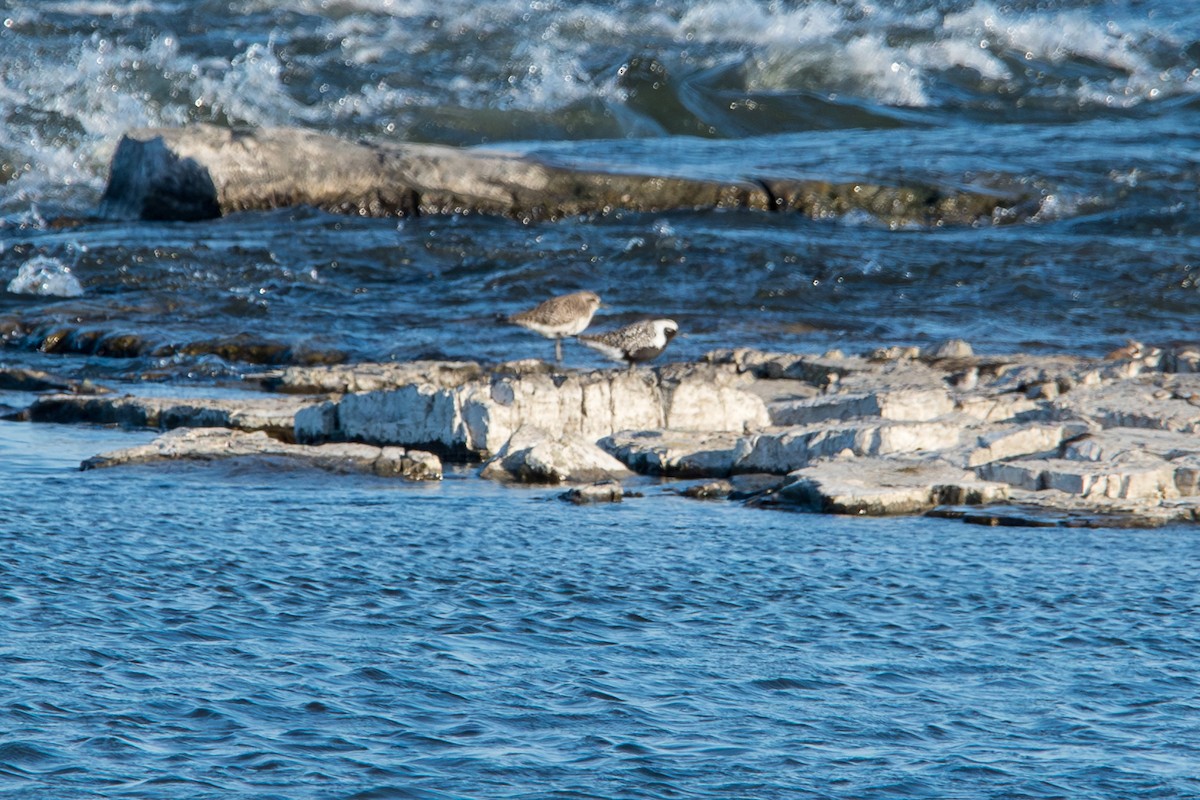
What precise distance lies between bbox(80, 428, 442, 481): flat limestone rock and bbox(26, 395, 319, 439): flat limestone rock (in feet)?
2.42

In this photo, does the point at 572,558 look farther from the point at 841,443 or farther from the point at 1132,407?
the point at 1132,407

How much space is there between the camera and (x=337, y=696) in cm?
487

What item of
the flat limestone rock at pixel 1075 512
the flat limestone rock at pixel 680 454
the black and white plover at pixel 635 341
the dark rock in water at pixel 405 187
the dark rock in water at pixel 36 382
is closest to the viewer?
the flat limestone rock at pixel 1075 512

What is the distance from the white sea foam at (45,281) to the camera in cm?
1605

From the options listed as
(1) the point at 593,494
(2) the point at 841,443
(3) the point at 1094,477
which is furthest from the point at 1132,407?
(1) the point at 593,494

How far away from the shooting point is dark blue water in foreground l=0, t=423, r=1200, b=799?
4363 millimetres

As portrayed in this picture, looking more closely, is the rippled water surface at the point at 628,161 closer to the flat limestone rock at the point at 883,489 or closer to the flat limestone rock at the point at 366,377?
the flat limestone rock at the point at 366,377

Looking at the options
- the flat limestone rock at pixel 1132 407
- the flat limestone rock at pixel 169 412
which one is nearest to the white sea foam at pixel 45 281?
the flat limestone rock at pixel 169 412

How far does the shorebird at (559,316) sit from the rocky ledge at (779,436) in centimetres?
196

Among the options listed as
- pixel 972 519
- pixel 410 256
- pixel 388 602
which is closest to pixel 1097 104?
pixel 410 256

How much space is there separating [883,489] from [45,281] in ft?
35.7

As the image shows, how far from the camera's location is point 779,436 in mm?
8734

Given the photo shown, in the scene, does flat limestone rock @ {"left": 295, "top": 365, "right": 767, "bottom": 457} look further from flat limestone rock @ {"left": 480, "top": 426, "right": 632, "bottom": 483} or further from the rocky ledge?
flat limestone rock @ {"left": 480, "top": 426, "right": 632, "bottom": 483}

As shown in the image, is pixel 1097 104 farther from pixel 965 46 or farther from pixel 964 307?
pixel 964 307
